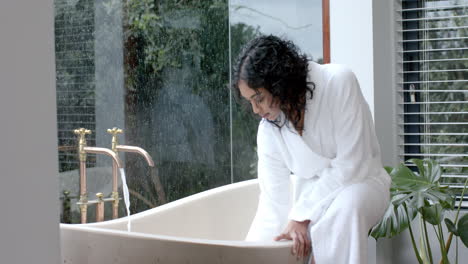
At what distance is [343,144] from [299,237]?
0.34 metres

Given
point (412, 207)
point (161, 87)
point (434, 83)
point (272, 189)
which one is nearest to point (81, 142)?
point (161, 87)

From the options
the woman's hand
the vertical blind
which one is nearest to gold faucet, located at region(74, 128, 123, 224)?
the woman's hand

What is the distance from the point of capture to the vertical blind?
2.96m

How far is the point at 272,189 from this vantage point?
7.43 feet

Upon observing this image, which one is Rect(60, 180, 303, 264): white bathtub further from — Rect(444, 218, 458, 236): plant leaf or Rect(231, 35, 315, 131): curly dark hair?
Rect(444, 218, 458, 236): plant leaf

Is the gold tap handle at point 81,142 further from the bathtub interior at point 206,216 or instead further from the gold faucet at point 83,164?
the bathtub interior at point 206,216

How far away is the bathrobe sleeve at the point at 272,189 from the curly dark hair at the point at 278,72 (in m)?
0.20

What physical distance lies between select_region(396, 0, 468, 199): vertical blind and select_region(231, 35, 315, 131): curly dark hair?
1.11 meters

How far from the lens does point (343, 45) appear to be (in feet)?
9.99

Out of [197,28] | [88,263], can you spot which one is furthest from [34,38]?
[197,28]

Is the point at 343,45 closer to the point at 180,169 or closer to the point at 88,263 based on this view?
the point at 180,169

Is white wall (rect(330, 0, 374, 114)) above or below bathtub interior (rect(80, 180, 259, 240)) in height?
above

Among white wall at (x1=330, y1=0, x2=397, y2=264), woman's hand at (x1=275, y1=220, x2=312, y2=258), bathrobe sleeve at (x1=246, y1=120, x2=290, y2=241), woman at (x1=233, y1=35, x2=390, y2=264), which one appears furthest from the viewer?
white wall at (x1=330, y1=0, x2=397, y2=264)

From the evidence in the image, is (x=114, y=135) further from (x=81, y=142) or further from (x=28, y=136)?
(x=28, y=136)
